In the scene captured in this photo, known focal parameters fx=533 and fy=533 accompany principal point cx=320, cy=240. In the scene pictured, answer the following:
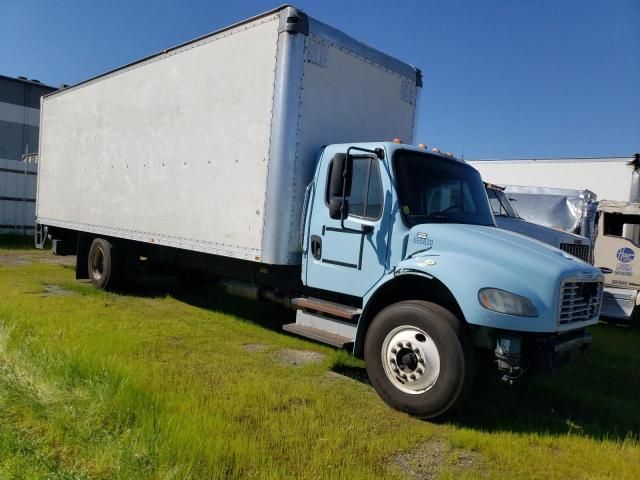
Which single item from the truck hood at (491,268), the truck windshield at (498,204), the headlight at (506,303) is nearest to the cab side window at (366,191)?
the truck hood at (491,268)

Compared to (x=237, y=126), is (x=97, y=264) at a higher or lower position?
lower

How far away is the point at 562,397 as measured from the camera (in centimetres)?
529

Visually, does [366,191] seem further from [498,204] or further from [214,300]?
[498,204]

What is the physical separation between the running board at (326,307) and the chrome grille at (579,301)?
1.79 metres

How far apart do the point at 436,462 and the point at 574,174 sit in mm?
13622

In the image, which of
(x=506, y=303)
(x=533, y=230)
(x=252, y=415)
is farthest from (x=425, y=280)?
(x=533, y=230)

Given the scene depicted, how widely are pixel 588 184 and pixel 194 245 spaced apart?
1230cm

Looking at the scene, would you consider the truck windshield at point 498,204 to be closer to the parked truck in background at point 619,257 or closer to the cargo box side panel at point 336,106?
the parked truck in background at point 619,257

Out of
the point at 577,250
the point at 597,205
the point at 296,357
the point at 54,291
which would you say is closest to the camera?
the point at 296,357

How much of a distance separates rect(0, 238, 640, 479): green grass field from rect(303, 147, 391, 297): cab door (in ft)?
3.20

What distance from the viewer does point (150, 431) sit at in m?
3.40

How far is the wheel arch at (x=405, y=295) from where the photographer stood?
463 centimetres

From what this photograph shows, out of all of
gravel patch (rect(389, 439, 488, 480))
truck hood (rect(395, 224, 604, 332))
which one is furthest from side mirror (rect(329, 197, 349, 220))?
gravel patch (rect(389, 439, 488, 480))

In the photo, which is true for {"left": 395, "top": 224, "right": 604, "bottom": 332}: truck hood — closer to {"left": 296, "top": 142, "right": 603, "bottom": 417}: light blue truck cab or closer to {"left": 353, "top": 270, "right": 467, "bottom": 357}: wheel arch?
{"left": 296, "top": 142, "right": 603, "bottom": 417}: light blue truck cab
